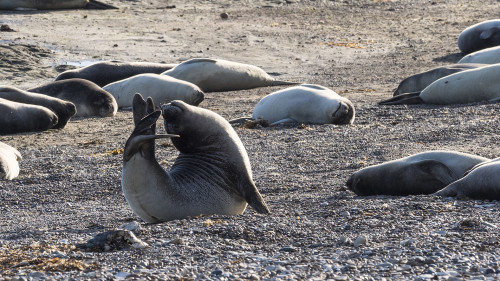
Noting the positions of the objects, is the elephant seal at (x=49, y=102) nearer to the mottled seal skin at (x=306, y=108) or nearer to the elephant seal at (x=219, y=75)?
the mottled seal skin at (x=306, y=108)

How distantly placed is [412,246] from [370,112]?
603 centimetres

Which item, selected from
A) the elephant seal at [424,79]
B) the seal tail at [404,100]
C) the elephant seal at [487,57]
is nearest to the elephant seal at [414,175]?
the seal tail at [404,100]

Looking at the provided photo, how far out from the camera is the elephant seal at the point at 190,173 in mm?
5039

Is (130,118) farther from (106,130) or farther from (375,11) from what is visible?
(375,11)

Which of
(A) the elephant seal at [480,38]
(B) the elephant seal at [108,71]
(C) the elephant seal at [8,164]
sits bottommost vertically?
(B) the elephant seal at [108,71]

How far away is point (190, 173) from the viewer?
538 centimetres

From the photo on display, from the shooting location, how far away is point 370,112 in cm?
995

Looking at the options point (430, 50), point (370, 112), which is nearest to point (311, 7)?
point (430, 50)

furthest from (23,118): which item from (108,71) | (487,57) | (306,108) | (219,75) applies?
(487,57)

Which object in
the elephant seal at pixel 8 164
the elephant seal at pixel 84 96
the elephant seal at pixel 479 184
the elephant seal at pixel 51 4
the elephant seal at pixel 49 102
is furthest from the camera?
the elephant seal at pixel 51 4

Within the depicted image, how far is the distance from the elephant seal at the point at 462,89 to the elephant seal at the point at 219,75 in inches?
117

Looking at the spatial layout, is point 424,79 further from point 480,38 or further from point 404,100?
point 480,38

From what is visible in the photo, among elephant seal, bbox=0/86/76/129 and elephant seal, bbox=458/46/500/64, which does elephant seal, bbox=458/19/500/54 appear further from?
elephant seal, bbox=0/86/76/129

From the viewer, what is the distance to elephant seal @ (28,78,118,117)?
1087 centimetres
